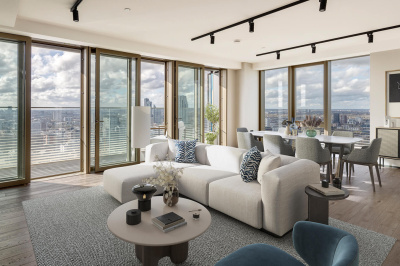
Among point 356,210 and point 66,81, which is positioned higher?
point 66,81

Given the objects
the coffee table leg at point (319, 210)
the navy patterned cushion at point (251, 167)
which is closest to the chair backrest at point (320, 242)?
the coffee table leg at point (319, 210)

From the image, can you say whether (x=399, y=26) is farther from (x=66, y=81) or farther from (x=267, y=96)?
(x=66, y=81)

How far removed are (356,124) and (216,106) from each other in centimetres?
384

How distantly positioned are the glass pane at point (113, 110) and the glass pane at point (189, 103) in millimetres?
1582

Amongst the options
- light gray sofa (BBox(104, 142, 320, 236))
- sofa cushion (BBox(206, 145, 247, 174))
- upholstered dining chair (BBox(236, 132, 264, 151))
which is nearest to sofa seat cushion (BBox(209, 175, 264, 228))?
light gray sofa (BBox(104, 142, 320, 236))

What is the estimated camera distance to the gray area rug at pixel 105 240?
2.32 m

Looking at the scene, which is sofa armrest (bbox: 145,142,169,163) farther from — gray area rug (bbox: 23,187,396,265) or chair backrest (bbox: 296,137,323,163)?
chair backrest (bbox: 296,137,323,163)

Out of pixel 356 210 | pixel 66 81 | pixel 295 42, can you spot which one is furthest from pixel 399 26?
pixel 66 81

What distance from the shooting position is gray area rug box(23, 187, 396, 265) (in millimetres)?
2318

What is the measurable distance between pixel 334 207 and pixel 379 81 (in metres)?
4.13

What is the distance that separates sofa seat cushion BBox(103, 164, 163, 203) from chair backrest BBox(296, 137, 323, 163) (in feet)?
8.38

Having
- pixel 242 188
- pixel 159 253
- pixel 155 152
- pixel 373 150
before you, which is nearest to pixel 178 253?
pixel 159 253

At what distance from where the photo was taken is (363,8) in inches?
153

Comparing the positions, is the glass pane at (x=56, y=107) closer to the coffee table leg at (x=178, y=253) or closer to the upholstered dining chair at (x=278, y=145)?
the upholstered dining chair at (x=278, y=145)
